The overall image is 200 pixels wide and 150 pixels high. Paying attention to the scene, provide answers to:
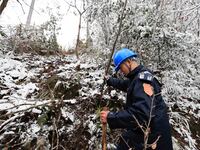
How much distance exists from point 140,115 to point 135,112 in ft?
0.20

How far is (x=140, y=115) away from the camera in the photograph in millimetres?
3451

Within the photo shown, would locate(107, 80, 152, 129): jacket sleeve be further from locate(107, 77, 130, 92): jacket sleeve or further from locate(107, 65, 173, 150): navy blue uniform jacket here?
locate(107, 77, 130, 92): jacket sleeve

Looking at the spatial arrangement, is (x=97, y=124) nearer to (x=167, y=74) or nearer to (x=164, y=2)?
(x=167, y=74)

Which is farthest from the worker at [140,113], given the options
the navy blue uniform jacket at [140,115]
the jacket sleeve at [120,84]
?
the jacket sleeve at [120,84]

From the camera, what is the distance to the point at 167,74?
242 inches

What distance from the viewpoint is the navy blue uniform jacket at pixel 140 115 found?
137 inches

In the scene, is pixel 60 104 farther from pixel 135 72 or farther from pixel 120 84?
pixel 135 72

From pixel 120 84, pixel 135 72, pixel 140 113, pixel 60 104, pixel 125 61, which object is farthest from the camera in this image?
pixel 60 104

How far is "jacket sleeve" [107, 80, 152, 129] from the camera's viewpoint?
11.3 feet

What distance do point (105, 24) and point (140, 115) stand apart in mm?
3429

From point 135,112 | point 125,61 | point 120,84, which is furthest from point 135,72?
point 120,84

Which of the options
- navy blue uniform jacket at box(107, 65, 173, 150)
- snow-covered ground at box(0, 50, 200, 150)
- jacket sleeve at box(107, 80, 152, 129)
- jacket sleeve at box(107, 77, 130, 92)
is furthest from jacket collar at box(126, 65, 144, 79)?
snow-covered ground at box(0, 50, 200, 150)

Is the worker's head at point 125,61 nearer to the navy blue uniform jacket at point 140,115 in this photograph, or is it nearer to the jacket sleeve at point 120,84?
the navy blue uniform jacket at point 140,115

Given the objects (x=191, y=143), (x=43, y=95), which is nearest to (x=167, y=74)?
(x=191, y=143)
